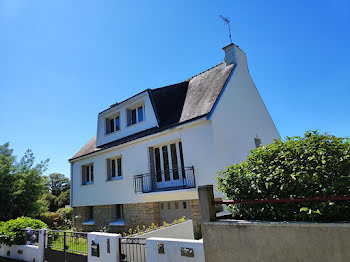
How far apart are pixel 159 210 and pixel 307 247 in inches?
351

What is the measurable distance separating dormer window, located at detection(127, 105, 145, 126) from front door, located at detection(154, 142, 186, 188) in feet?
8.83

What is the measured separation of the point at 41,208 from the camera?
15055mm

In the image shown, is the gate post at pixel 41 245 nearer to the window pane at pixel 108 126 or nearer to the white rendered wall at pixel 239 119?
the white rendered wall at pixel 239 119

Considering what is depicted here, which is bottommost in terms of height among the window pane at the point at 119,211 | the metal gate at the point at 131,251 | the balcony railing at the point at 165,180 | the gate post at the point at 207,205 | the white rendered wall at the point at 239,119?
the metal gate at the point at 131,251

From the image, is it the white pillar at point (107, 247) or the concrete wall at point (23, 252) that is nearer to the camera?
the white pillar at point (107, 247)

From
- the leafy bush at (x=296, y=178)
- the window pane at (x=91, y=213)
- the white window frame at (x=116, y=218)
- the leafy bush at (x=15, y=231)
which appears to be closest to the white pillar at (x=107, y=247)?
the leafy bush at (x=296, y=178)

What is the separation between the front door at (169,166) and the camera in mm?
10609

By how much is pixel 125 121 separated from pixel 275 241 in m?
11.5

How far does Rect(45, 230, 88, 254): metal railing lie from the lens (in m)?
7.28

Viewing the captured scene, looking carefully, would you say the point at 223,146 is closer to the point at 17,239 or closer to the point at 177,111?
the point at 177,111

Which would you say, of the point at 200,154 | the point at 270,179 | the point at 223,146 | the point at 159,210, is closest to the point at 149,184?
the point at 159,210

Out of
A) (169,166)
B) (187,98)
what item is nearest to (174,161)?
(169,166)

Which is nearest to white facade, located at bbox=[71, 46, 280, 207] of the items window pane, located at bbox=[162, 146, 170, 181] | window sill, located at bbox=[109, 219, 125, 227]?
window pane, located at bbox=[162, 146, 170, 181]

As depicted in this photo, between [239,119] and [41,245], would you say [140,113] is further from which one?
[41,245]
